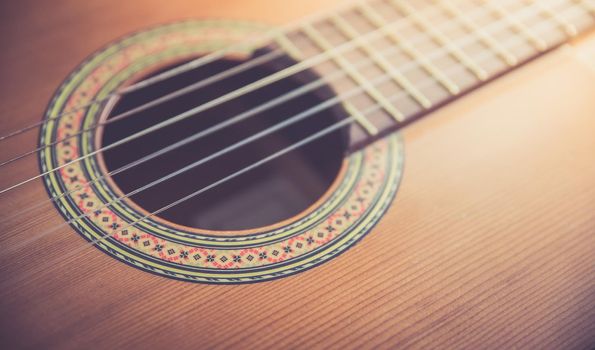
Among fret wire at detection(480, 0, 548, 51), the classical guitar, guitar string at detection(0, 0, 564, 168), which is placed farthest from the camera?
fret wire at detection(480, 0, 548, 51)

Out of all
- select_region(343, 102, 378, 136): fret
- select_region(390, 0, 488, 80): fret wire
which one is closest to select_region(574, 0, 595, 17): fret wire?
select_region(390, 0, 488, 80): fret wire

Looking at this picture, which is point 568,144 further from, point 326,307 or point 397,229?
point 326,307

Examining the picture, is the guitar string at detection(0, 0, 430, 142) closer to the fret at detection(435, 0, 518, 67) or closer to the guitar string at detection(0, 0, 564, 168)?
the guitar string at detection(0, 0, 564, 168)

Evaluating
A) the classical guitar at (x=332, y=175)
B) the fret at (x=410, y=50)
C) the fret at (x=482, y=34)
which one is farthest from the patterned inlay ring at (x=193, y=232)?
the fret at (x=482, y=34)

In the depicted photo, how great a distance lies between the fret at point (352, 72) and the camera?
81 cm

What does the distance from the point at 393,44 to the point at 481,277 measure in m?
0.47

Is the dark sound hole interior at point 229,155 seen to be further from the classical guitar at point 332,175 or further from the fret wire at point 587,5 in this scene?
the fret wire at point 587,5

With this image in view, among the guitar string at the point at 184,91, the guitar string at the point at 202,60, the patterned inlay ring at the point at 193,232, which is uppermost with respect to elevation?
the guitar string at the point at 202,60

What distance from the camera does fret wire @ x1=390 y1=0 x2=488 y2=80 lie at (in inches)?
33.4

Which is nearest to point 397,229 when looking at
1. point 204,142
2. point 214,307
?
point 214,307

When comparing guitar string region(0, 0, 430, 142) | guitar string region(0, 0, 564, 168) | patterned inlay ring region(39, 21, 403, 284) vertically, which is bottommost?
patterned inlay ring region(39, 21, 403, 284)

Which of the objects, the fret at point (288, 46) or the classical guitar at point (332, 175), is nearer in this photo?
the classical guitar at point (332, 175)

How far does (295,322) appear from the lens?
0.65 m

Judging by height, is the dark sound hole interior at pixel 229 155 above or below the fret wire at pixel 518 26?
above
